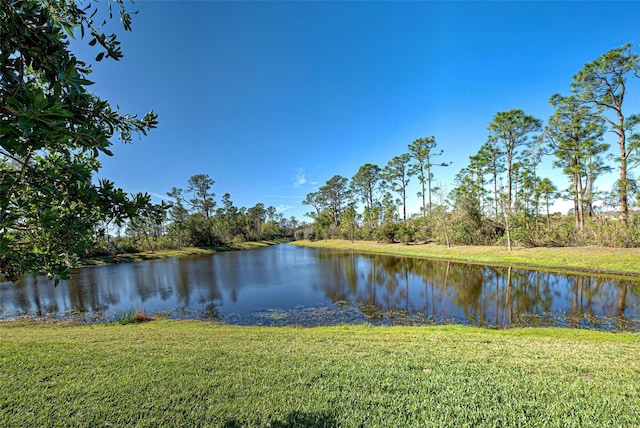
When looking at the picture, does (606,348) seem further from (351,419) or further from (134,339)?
(134,339)

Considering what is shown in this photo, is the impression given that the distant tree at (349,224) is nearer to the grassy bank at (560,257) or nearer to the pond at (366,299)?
the grassy bank at (560,257)

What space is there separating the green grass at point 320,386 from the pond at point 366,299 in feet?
17.5

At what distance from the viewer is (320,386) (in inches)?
135

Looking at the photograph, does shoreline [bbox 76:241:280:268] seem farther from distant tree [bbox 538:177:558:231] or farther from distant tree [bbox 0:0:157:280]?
distant tree [bbox 538:177:558:231]

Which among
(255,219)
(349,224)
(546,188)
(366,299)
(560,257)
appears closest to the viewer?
(366,299)

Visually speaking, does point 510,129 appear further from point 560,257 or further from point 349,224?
point 349,224

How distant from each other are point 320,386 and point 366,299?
1016 centimetres

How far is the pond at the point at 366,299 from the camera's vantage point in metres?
9.85

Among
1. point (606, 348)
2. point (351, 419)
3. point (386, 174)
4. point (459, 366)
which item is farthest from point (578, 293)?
point (386, 174)

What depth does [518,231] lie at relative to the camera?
23.3 metres

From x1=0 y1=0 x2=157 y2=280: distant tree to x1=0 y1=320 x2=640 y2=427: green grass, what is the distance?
2137mm

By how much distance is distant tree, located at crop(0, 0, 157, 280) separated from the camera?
4.01ft

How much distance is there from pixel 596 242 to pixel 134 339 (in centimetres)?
2740

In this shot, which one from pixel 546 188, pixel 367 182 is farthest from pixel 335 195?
pixel 546 188
